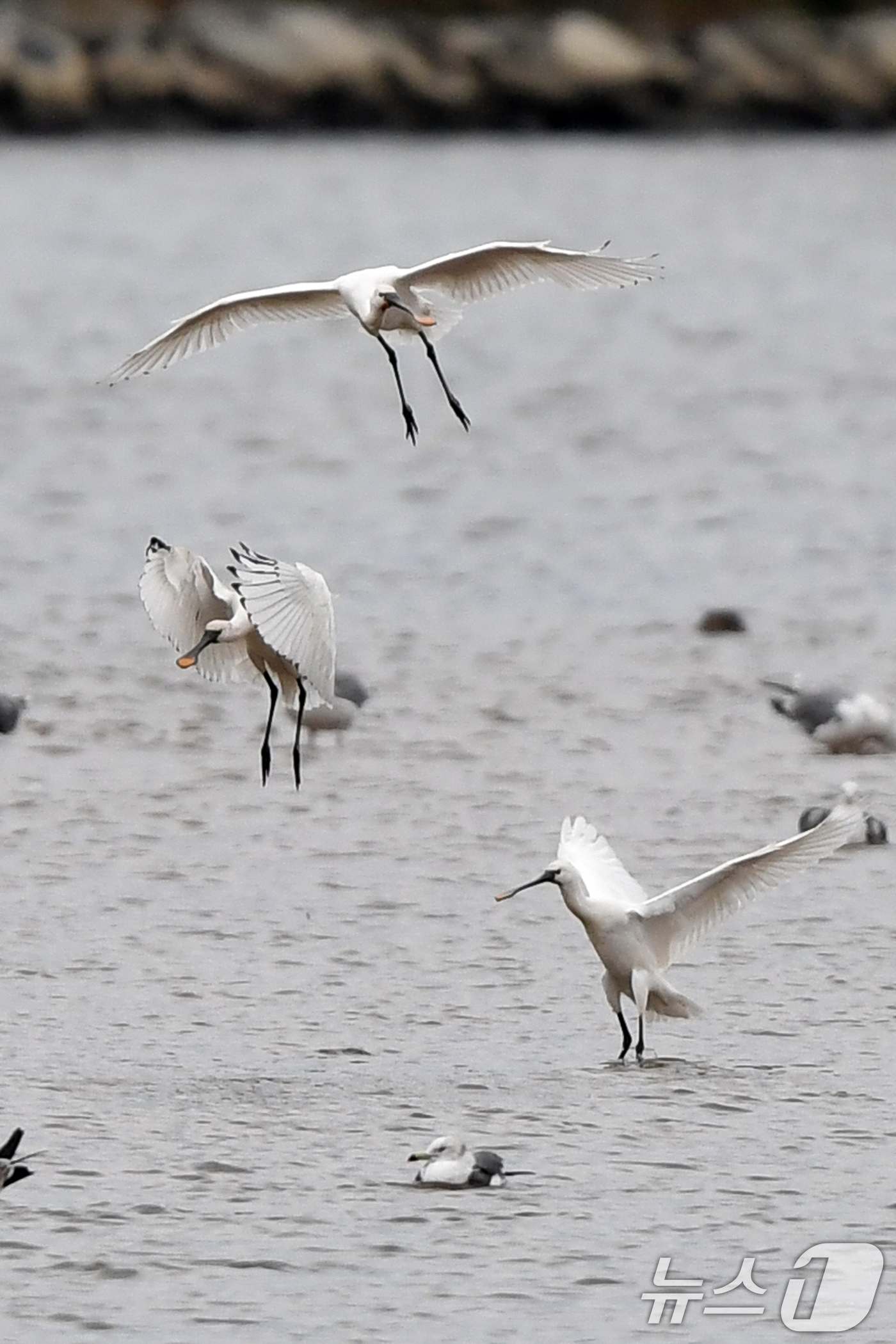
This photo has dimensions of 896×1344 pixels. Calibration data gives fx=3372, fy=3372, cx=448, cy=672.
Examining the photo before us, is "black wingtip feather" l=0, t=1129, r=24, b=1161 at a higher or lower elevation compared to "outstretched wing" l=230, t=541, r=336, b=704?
lower

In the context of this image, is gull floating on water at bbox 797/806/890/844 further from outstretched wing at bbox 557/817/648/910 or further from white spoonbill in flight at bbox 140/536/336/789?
outstretched wing at bbox 557/817/648/910

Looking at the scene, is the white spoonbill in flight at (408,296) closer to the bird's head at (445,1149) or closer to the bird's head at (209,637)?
the bird's head at (209,637)

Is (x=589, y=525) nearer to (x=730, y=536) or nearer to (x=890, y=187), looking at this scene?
(x=730, y=536)

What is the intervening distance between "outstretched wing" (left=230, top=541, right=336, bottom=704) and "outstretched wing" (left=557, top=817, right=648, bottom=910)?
1006 mm

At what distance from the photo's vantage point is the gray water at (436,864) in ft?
28.9

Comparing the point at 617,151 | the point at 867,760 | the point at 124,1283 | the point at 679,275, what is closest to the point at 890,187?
the point at 617,151

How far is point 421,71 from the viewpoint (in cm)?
6388

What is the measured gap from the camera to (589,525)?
2373 cm

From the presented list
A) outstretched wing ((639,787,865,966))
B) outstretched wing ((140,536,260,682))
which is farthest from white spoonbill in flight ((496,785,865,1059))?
outstretched wing ((140,536,260,682))

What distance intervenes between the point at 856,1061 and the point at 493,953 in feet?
6.18

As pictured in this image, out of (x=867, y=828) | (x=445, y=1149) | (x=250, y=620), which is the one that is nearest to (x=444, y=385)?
(x=250, y=620)

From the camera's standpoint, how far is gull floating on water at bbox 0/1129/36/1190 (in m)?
9.02

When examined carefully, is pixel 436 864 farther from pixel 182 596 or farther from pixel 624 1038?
pixel 624 1038

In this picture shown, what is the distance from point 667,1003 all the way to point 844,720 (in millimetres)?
5028
